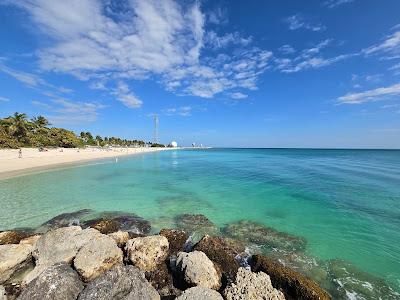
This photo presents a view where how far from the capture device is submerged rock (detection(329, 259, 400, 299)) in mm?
5566

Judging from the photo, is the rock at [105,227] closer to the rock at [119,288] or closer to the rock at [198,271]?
the rock at [119,288]

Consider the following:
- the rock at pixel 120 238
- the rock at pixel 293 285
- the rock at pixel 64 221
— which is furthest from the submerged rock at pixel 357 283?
the rock at pixel 64 221

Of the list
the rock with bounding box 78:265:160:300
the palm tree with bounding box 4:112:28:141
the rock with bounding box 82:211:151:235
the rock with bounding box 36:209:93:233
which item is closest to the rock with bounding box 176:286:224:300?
the rock with bounding box 78:265:160:300

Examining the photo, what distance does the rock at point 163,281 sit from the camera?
5.19 meters

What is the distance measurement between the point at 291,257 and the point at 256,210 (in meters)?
5.01

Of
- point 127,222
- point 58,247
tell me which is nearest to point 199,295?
point 58,247

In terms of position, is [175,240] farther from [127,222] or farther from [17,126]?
[17,126]

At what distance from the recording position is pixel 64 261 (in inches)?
217

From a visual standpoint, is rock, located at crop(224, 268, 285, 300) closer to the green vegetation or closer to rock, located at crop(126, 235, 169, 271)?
rock, located at crop(126, 235, 169, 271)

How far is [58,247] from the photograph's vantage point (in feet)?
19.8

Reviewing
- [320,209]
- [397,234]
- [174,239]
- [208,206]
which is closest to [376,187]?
[320,209]

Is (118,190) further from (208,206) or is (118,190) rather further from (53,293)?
(53,293)

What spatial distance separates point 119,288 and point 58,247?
8.24 ft

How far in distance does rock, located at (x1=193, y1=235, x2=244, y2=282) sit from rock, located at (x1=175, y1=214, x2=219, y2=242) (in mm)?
1810
